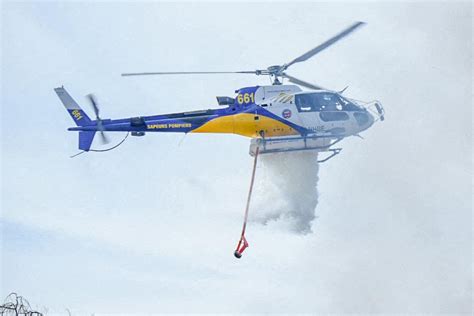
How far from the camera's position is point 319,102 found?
99.1 ft

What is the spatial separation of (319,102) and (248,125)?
3.27 metres

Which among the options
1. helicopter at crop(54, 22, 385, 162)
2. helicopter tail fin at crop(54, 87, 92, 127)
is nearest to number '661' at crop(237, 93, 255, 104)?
helicopter at crop(54, 22, 385, 162)

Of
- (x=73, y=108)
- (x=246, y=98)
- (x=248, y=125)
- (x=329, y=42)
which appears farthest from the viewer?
(x=73, y=108)

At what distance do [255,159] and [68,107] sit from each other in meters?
8.85

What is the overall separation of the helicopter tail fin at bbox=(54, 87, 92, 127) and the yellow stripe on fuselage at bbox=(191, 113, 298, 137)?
4.94m

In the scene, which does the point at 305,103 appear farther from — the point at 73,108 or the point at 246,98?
the point at 73,108

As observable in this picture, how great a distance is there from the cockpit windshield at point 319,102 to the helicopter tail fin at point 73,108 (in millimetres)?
9294

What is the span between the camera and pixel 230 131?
30344 millimetres

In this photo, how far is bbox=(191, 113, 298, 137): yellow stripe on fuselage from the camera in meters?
30.1

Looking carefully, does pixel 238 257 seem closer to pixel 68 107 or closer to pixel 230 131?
pixel 230 131

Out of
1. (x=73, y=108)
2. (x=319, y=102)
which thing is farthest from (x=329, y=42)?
(x=73, y=108)

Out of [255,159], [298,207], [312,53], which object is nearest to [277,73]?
[312,53]

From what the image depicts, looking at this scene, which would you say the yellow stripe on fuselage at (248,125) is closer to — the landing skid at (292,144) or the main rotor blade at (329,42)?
the landing skid at (292,144)

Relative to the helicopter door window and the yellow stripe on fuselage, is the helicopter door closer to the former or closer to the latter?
the helicopter door window
